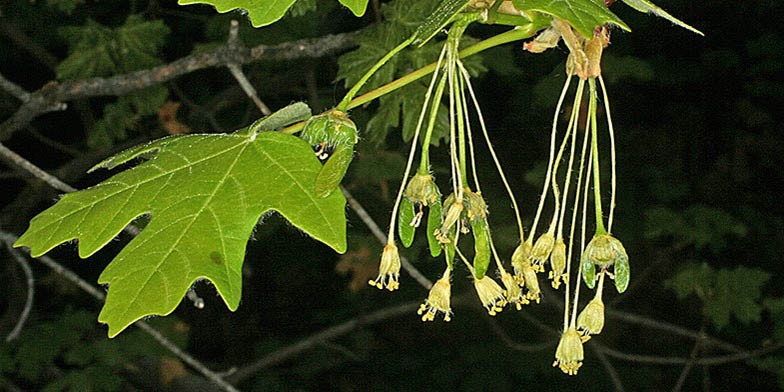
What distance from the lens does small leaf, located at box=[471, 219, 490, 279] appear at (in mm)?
1045

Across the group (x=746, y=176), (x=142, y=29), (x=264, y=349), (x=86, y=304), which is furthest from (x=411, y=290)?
(x=142, y=29)

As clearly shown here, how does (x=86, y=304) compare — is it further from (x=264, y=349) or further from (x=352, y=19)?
(x=352, y=19)

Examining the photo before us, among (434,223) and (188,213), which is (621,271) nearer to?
(434,223)

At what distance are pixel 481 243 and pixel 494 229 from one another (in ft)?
7.21

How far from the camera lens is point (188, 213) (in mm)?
1104

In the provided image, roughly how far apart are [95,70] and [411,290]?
263cm

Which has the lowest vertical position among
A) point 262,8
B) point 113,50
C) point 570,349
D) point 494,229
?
point 494,229

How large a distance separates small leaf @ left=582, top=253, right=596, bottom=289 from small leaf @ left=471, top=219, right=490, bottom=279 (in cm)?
12

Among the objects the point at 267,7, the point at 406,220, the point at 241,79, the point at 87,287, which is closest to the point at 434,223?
the point at 406,220

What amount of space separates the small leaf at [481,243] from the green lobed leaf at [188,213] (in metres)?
0.17

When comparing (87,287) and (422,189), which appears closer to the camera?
(422,189)

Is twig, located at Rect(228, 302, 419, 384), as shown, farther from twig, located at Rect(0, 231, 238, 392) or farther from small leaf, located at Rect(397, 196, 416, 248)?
small leaf, located at Rect(397, 196, 416, 248)

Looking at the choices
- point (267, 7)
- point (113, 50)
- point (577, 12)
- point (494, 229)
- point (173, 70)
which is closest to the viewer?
point (577, 12)

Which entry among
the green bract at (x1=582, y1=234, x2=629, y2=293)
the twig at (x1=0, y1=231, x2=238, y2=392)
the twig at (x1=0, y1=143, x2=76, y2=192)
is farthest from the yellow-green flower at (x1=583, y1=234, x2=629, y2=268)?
the twig at (x1=0, y1=231, x2=238, y2=392)
